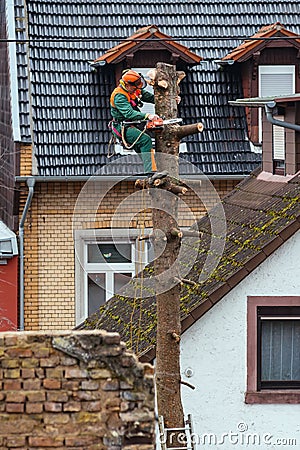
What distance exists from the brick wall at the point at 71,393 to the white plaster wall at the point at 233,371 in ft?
11.9

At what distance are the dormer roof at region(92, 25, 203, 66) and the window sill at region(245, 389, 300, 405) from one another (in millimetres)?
9878

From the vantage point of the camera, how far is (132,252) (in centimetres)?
2131

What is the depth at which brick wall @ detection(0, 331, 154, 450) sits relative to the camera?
812 centimetres

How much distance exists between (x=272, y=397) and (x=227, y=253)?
167 centimetres

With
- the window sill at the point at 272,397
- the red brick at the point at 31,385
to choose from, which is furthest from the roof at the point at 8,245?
the red brick at the point at 31,385

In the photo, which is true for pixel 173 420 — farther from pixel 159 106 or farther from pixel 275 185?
pixel 275 185

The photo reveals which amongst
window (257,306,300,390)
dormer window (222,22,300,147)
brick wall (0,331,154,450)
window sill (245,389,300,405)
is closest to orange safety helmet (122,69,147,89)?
window (257,306,300,390)

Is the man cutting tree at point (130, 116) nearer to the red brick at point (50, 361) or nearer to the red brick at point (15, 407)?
the red brick at point (50, 361)

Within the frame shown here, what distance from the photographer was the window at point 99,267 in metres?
21.1

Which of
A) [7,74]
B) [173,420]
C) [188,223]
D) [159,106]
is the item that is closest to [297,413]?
[173,420]

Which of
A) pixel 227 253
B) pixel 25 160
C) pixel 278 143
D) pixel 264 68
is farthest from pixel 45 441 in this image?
pixel 264 68

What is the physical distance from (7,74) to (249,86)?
4044 millimetres

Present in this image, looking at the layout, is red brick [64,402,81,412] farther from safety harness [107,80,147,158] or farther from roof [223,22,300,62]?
roof [223,22,300,62]

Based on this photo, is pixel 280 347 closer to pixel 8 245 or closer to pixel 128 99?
pixel 128 99
